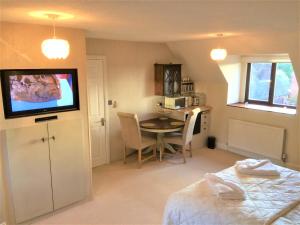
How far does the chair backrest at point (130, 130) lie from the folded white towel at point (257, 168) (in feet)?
6.14

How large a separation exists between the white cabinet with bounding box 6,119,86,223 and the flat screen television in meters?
0.19

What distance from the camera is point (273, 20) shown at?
2434 millimetres

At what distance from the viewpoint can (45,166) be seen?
2885 mm

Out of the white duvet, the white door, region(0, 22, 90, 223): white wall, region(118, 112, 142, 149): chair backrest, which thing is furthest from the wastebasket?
region(0, 22, 90, 223): white wall

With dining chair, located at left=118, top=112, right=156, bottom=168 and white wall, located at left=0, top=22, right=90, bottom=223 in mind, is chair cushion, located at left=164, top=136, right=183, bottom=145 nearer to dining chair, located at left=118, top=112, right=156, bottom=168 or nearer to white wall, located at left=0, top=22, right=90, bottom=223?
dining chair, located at left=118, top=112, right=156, bottom=168

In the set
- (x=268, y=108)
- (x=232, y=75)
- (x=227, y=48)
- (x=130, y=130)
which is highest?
(x=227, y=48)

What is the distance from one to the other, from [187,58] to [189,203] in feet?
11.7

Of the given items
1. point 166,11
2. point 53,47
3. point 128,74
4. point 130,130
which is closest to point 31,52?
point 53,47

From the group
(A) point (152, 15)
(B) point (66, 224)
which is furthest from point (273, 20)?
(B) point (66, 224)

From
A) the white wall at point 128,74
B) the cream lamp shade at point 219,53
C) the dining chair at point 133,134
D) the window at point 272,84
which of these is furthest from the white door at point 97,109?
the window at point 272,84

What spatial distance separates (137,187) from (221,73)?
276 centimetres

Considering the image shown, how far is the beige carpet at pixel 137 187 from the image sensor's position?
301 centimetres

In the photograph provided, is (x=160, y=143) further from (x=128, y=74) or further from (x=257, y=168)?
(x=257, y=168)

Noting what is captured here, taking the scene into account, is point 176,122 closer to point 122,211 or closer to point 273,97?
point 273,97
